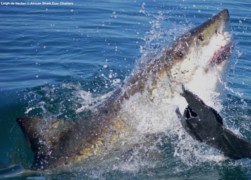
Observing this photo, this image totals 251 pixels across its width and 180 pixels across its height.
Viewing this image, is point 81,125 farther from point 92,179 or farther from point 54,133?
point 92,179

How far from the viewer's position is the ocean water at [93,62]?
5.95 metres

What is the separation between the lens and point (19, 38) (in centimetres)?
1205

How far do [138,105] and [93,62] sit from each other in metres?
4.29

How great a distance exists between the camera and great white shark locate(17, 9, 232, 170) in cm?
604

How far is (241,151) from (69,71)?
5.03m

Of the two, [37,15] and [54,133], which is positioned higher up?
[37,15]

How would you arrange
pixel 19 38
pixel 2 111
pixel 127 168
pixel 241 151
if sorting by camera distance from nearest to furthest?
1. pixel 241 151
2. pixel 127 168
3. pixel 2 111
4. pixel 19 38

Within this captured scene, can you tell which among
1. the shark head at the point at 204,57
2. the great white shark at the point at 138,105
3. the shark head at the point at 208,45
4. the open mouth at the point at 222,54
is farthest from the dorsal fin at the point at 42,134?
the open mouth at the point at 222,54

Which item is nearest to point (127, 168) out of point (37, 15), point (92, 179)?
point (92, 179)

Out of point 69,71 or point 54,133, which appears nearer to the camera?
point 54,133

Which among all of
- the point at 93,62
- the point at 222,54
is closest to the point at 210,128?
the point at 222,54

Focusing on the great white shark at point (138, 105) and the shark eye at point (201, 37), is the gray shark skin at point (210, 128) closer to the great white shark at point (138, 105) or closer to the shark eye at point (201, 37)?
the great white shark at point (138, 105)

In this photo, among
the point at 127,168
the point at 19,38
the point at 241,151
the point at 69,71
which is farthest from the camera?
the point at 19,38

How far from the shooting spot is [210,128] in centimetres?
536
